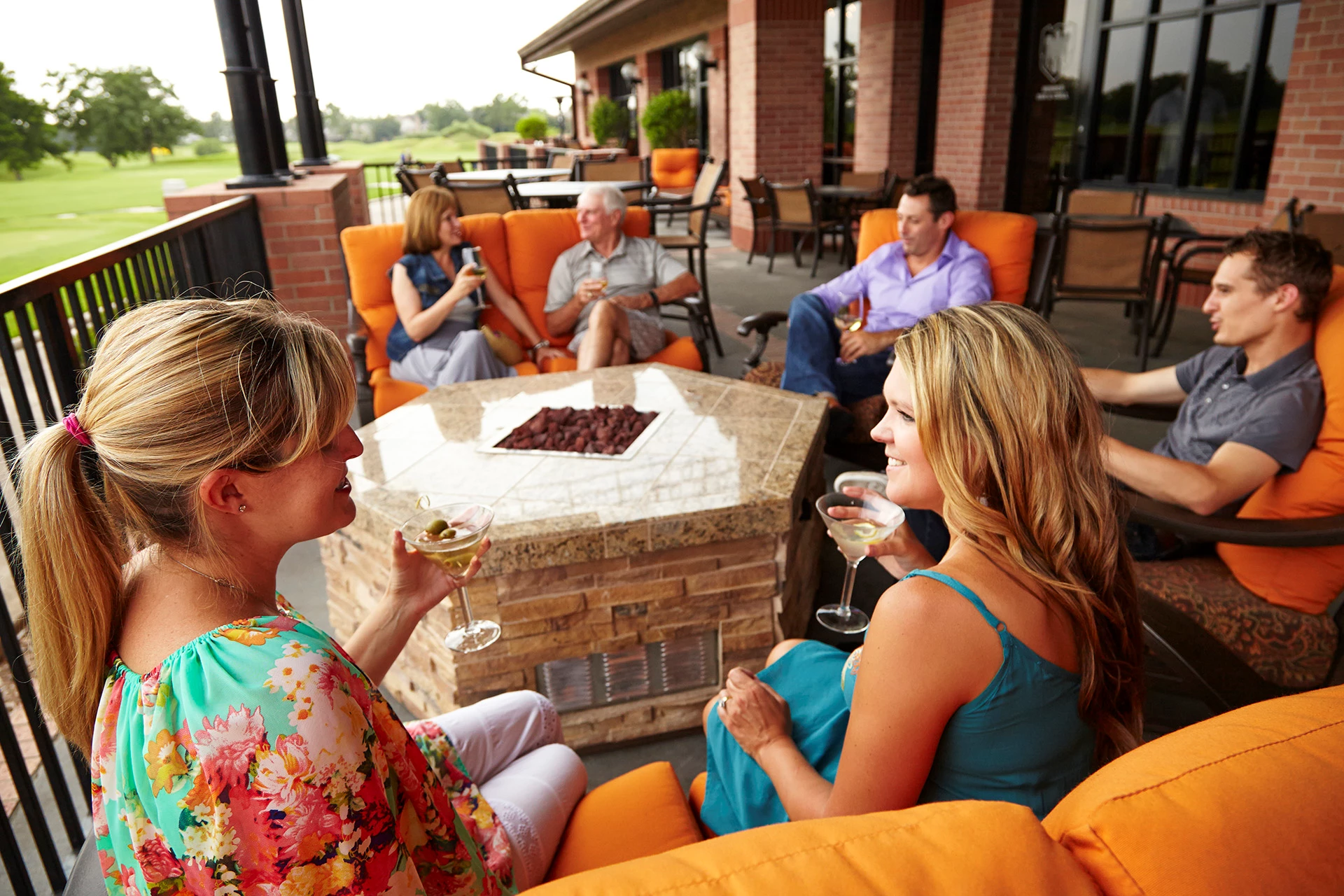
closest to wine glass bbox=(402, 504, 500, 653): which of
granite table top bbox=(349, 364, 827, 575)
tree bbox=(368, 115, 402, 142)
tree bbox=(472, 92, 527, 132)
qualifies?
granite table top bbox=(349, 364, 827, 575)

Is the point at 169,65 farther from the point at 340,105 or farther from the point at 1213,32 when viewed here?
the point at 1213,32

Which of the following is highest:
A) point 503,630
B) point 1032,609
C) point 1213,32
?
point 1213,32

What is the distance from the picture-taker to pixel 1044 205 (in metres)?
8.01

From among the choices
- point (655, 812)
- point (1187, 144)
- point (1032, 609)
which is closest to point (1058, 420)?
point (1032, 609)

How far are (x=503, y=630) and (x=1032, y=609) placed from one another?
1227 millimetres

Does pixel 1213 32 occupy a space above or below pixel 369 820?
above

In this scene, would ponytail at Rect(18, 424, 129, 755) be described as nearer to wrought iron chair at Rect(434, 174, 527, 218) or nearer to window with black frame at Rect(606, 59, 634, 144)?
wrought iron chair at Rect(434, 174, 527, 218)

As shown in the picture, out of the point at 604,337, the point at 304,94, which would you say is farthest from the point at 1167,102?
the point at 304,94

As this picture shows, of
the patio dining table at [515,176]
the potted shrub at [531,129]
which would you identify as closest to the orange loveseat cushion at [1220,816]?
the patio dining table at [515,176]

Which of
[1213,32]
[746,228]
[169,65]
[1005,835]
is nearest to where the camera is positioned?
[1005,835]

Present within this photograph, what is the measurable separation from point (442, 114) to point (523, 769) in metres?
24.6

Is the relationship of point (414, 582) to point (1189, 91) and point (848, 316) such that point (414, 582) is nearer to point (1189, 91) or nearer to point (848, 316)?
point (848, 316)

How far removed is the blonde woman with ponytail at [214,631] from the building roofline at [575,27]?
555 inches

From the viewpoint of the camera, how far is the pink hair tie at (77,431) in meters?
0.79
